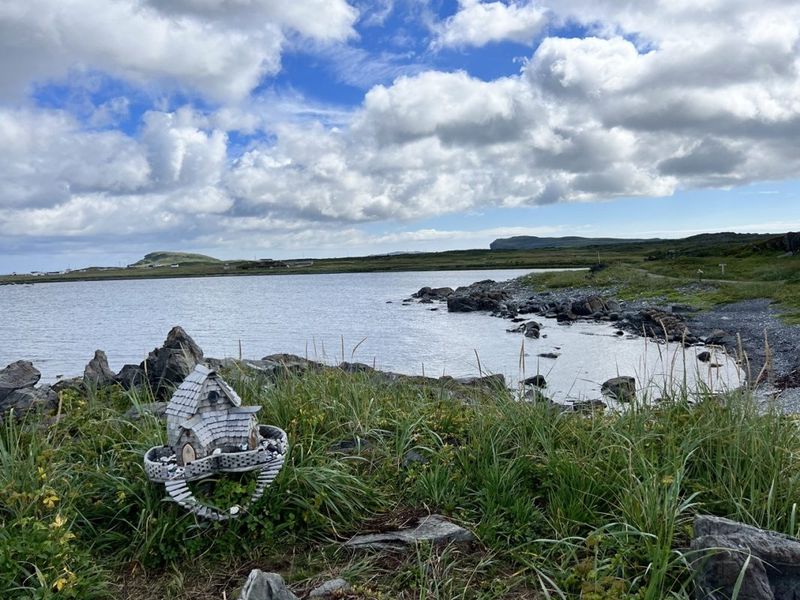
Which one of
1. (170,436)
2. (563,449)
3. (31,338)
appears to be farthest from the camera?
(31,338)

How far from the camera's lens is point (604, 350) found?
29.3 metres

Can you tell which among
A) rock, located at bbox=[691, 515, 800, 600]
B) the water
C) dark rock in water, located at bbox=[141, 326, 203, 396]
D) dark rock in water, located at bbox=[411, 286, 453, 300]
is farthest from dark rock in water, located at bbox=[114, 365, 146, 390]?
dark rock in water, located at bbox=[411, 286, 453, 300]

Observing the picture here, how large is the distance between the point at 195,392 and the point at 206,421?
10.9 inches

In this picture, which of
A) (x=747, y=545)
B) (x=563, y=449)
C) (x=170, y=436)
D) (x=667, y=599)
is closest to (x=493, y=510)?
(x=563, y=449)

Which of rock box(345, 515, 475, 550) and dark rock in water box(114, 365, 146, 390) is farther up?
rock box(345, 515, 475, 550)

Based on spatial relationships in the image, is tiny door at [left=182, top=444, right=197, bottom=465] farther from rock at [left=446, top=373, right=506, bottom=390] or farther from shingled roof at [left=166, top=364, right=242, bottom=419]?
rock at [left=446, top=373, right=506, bottom=390]

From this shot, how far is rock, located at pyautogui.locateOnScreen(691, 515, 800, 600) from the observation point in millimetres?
3883

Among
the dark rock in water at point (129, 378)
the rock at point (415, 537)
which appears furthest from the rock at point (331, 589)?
the dark rock in water at point (129, 378)

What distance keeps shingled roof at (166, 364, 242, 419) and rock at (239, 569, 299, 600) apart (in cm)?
162

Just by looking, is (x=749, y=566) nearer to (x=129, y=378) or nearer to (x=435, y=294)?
(x=129, y=378)

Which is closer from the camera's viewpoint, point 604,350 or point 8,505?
point 8,505

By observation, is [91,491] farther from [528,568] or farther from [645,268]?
[645,268]

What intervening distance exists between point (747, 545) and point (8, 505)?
221 inches

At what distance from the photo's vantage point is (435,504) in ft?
18.7
